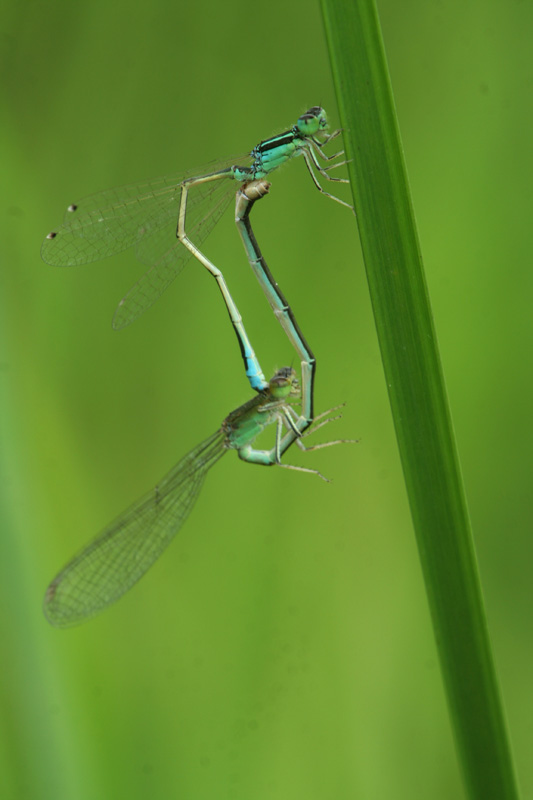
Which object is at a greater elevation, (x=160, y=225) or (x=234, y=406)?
(x=160, y=225)

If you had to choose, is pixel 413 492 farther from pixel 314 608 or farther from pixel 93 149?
pixel 93 149

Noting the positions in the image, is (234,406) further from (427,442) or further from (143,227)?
(427,442)

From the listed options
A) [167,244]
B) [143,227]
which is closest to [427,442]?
[167,244]

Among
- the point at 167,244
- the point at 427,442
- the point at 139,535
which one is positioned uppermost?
the point at 167,244

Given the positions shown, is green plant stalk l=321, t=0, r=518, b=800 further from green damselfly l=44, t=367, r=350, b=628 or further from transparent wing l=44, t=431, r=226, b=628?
transparent wing l=44, t=431, r=226, b=628

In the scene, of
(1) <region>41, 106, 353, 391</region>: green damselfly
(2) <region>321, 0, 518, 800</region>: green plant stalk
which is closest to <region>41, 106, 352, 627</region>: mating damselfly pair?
(1) <region>41, 106, 353, 391</region>: green damselfly

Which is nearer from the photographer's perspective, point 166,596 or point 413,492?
point 413,492

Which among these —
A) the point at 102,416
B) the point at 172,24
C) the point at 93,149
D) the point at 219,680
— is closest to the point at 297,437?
the point at 102,416
